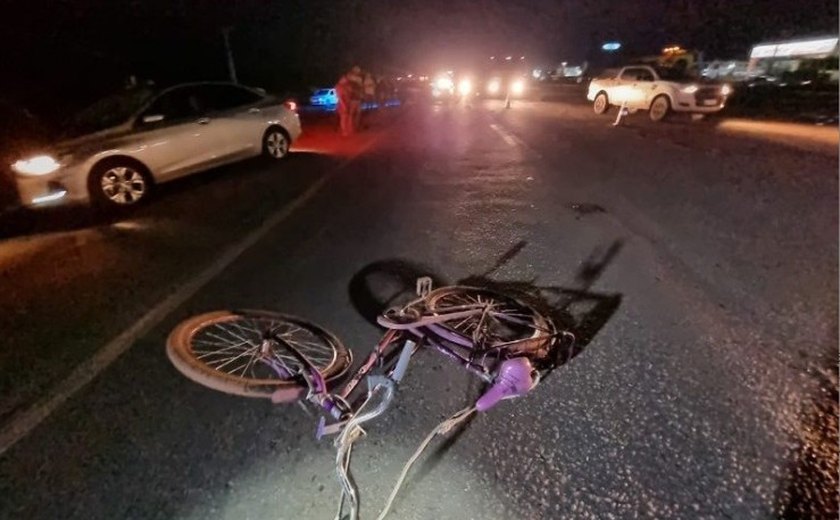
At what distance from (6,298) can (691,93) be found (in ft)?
56.1

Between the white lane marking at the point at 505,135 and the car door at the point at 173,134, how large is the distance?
7357mm

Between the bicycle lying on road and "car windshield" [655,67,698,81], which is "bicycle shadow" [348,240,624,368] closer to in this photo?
the bicycle lying on road

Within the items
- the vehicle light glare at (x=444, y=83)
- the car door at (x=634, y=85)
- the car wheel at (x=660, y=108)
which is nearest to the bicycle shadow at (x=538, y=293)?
the car wheel at (x=660, y=108)

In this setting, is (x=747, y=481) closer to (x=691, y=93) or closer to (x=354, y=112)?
(x=354, y=112)

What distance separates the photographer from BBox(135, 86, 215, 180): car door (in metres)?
7.45

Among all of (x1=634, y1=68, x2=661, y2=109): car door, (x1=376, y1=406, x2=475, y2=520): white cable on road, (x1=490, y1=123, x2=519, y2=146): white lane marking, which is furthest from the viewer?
(x1=634, y1=68, x2=661, y2=109): car door

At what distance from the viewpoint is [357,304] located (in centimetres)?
424

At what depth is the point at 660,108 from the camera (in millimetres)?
16422

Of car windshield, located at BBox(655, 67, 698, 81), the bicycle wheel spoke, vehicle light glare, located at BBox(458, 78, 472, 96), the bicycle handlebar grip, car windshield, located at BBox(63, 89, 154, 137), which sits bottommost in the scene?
vehicle light glare, located at BBox(458, 78, 472, 96)

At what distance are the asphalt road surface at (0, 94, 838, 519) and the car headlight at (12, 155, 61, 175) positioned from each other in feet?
2.19

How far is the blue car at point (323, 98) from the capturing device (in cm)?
2328

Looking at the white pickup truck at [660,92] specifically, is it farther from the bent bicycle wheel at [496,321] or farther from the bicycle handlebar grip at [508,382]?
the bicycle handlebar grip at [508,382]

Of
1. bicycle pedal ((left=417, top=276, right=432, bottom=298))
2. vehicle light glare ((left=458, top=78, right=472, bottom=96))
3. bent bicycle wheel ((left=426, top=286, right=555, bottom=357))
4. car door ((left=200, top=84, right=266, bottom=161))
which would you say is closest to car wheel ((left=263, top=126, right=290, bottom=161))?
car door ((left=200, top=84, right=266, bottom=161))

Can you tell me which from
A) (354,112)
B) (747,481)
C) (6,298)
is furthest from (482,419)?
(354,112)
